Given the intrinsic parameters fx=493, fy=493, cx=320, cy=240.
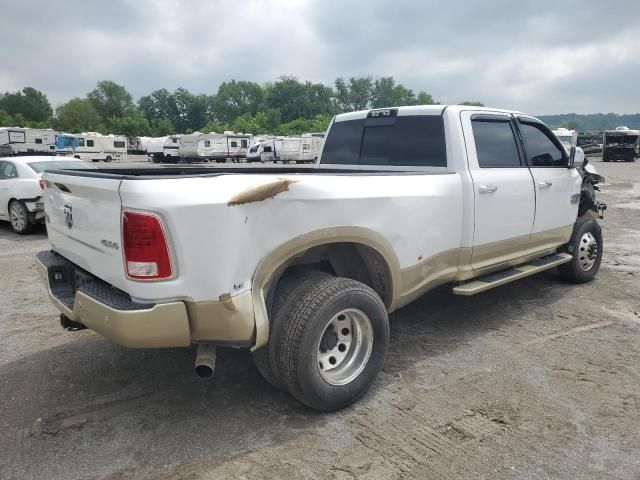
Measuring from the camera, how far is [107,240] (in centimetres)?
271

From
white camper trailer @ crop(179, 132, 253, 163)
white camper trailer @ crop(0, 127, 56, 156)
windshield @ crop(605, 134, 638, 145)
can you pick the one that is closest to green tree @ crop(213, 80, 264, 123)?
white camper trailer @ crop(179, 132, 253, 163)

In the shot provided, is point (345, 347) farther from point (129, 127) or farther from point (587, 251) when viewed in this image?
point (129, 127)

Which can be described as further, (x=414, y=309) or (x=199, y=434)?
(x=414, y=309)

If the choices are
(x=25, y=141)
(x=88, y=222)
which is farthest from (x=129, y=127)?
(x=88, y=222)

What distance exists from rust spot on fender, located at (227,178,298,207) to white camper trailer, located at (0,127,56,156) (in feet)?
115

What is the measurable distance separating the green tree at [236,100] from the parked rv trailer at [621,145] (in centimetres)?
9439

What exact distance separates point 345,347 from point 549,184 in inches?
117

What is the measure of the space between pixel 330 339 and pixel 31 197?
8544mm

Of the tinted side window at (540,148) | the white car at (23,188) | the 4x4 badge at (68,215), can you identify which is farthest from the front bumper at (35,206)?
the tinted side window at (540,148)

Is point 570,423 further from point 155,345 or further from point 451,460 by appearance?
point 155,345

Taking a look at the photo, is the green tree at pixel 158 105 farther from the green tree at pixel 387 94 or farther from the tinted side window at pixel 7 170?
the tinted side window at pixel 7 170

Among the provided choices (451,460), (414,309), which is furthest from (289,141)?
(451,460)

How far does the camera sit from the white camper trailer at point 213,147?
4184 cm

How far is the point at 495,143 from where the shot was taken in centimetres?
448
